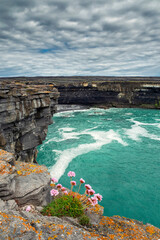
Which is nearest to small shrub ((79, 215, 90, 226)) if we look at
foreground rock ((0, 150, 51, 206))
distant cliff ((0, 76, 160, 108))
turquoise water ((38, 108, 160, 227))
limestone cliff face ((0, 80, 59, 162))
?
foreground rock ((0, 150, 51, 206))

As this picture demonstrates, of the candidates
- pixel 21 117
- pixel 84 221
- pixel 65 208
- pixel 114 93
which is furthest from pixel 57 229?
pixel 114 93

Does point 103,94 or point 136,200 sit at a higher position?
point 103,94

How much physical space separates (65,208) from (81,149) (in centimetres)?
2366

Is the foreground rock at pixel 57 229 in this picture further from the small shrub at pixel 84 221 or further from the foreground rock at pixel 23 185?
the foreground rock at pixel 23 185

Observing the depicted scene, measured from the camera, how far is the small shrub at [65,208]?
6.86 meters

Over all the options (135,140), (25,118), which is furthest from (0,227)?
(135,140)

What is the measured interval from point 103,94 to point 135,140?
59.8m

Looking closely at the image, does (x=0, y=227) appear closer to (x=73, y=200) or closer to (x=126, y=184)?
(x=73, y=200)

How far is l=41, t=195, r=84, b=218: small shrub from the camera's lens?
22.5 feet

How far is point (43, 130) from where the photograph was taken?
75.3 ft

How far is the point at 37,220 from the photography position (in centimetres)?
544

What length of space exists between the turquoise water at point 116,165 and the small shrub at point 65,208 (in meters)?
11.2

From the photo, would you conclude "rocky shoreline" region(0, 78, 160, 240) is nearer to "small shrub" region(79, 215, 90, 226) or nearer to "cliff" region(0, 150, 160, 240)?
"cliff" region(0, 150, 160, 240)

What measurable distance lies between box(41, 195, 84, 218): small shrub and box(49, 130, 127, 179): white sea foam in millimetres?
15411
